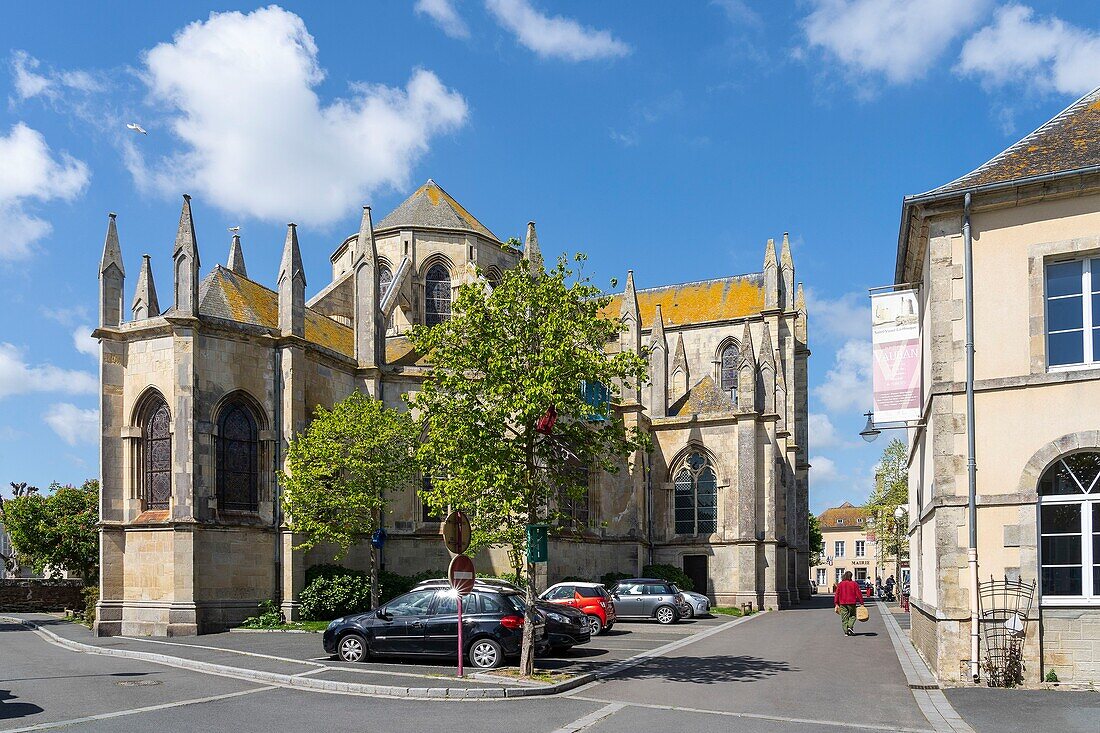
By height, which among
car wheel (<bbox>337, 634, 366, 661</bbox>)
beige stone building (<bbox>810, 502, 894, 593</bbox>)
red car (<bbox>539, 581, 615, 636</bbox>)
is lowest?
beige stone building (<bbox>810, 502, 894, 593</bbox>)

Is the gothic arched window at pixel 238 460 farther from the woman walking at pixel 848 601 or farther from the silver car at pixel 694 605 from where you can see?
the woman walking at pixel 848 601

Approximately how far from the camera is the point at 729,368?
52.3 metres

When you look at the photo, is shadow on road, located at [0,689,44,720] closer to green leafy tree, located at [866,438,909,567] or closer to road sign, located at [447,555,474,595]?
road sign, located at [447,555,474,595]

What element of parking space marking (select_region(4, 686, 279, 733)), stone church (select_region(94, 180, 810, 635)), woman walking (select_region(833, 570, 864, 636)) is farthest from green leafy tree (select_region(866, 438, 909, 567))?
parking space marking (select_region(4, 686, 279, 733))

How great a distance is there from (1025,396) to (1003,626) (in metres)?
3.56

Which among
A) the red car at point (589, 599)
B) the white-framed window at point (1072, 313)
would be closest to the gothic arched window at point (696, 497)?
the red car at point (589, 599)

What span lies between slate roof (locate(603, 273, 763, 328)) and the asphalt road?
119 ft

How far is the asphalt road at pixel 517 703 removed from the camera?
11320 mm

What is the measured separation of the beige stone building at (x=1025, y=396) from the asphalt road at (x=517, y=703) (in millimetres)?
1898

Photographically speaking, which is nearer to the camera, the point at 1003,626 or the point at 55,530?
the point at 1003,626

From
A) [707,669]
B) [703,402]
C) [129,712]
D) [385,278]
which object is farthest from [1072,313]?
[385,278]

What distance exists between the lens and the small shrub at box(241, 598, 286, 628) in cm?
2473

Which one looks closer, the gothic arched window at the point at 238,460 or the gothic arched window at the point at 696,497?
the gothic arched window at the point at 238,460

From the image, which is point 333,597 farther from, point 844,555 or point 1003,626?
point 844,555
